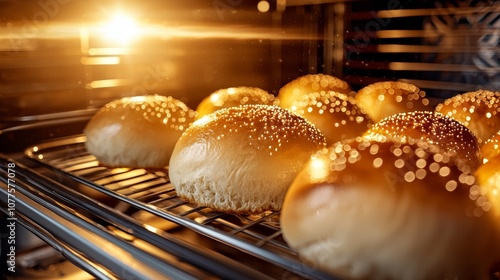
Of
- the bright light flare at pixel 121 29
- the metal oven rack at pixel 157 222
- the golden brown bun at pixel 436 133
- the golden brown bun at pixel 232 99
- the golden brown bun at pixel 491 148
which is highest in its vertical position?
the bright light flare at pixel 121 29

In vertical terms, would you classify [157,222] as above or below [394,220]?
below

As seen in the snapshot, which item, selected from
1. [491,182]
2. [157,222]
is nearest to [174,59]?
[157,222]

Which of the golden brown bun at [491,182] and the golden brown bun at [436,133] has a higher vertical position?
the golden brown bun at [436,133]

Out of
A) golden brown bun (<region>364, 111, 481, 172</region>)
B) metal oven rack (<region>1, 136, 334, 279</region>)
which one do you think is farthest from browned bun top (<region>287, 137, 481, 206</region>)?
golden brown bun (<region>364, 111, 481, 172</region>)

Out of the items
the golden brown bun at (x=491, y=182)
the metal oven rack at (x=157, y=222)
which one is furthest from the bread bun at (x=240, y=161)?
the golden brown bun at (x=491, y=182)

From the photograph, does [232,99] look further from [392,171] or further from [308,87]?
[392,171]

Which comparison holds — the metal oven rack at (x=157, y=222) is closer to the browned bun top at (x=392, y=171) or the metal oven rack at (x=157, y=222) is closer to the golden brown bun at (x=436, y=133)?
the browned bun top at (x=392, y=171)

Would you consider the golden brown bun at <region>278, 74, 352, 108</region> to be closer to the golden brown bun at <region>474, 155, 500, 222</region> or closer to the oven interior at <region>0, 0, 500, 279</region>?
the oven interior at <region>0, 0, 500, 279</region>

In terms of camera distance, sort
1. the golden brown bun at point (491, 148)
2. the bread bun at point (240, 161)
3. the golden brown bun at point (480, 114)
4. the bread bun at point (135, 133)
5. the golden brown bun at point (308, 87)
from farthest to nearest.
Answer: the golden brown bun at point (308, 87) → the golden brown bun at point (480, 114) → the bread bun at point (135, 133) → the golden brown bun at point (491, 148) → the bread bun at point (240, 161)
